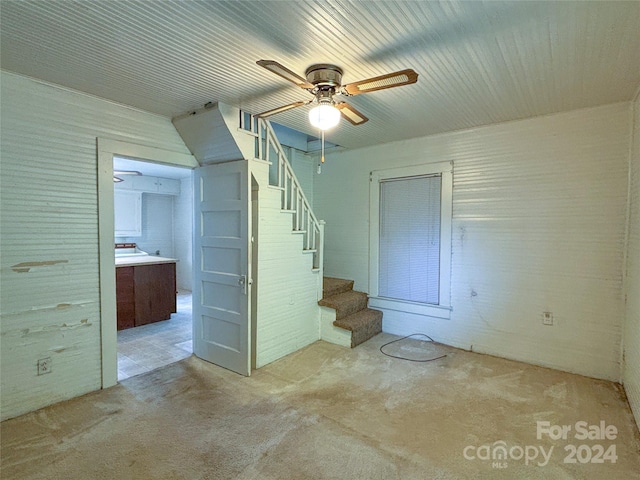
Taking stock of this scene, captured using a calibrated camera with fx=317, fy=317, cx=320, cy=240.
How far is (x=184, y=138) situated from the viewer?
3242 millimetres

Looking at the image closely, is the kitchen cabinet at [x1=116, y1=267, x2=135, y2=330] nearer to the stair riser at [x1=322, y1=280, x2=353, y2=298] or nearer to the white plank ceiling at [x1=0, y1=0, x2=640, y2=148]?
the white plank ceiling at [x1=0, y1=0, x2=640, y2=148]

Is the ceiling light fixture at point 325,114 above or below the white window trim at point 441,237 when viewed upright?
above

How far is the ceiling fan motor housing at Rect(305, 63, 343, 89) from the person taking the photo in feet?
7.07

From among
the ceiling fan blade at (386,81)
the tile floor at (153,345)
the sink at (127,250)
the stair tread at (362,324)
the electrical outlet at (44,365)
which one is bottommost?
the tile floor at (153,345)

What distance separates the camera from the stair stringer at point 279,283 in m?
3.22

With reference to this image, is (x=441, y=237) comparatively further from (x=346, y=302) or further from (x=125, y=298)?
(x=125, y=298)

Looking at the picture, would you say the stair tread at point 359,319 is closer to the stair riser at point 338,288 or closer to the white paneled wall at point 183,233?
the stair riser at point 338,288

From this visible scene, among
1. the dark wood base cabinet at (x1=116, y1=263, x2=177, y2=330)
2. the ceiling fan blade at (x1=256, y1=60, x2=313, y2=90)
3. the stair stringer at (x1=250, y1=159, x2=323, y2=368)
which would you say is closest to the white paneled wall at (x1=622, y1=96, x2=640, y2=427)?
the ceiling fan blade at (x1=256, y1=60, x2=313, y2=90)

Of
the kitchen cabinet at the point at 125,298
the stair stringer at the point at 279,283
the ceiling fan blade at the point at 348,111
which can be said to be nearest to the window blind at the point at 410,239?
the stair stringer at the point at 279,283

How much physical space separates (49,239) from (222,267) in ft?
4.51

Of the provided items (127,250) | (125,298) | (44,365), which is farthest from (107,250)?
(127,250)

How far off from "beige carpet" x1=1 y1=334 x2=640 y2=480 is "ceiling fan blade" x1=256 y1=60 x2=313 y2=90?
224cm

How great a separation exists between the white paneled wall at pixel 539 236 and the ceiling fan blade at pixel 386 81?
7.12 ft

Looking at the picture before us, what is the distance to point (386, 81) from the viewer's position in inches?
75.2
